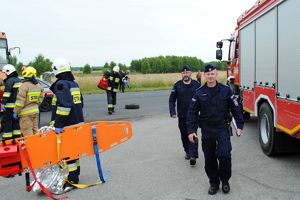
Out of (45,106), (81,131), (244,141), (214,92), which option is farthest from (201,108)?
(45,106)

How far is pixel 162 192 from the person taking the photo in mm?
5316

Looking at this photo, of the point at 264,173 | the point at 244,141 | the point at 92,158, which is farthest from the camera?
the point at 244,141

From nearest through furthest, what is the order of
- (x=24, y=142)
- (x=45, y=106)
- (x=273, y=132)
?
(x=24, y=142) < (x=273, y=132) < (x=45, y=106)

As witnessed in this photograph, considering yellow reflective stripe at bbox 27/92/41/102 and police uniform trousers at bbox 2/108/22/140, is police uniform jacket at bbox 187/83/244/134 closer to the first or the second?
yellow reflective stripe at bbox 27/92/41/102

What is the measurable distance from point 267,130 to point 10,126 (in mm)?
5185

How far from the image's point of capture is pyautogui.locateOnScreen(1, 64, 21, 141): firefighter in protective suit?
26.0 ft

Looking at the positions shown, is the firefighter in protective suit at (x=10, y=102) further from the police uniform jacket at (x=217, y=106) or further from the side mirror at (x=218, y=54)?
the side mirror at (x=218, y=54)

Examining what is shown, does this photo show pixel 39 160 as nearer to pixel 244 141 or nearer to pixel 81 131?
pixel 81 131

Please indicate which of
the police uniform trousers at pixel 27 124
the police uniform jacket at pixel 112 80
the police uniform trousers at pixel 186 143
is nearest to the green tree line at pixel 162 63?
the police uniform jacket at pixel 112 80

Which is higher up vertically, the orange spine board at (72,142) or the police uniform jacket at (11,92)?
the police uniform jacket at (11,92)

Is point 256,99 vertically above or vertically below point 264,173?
above

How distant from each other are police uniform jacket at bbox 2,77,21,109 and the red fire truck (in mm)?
4868

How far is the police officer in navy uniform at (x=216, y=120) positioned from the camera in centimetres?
512

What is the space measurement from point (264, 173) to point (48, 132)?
3.33 meters
